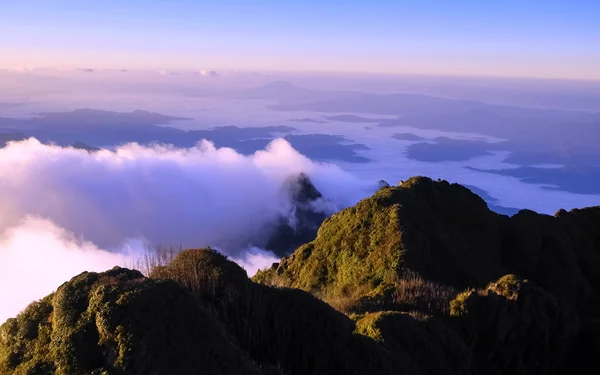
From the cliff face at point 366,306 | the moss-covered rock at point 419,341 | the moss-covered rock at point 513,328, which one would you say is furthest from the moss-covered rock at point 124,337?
the moss-covered rock at point 513,328

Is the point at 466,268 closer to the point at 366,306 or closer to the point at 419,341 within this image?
the point at 366,306

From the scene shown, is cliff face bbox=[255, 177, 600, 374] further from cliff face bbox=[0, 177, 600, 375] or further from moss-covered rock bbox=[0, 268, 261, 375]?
moss-covered rock bbox=[0, 268, 261, 375]

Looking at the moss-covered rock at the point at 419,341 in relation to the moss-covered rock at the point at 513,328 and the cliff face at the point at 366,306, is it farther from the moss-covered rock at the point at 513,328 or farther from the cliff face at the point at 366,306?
the moss-covered rock at the point at 513,328

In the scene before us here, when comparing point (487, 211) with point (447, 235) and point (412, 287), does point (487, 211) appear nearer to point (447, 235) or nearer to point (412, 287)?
point (447, 235)

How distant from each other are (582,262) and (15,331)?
27.0m

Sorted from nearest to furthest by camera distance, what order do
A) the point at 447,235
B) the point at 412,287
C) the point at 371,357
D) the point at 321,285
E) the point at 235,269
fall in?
the point at 371,357 → the point at 235,269 → the point at 412,287 → the point at 321,285 → the point at 447,235

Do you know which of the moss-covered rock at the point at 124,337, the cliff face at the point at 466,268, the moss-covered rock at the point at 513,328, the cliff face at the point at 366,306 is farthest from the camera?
the cliff face at the point at 466,268

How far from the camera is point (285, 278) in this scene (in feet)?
73.0

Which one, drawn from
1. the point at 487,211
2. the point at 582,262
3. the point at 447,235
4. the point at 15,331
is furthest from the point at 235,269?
the point at 582,262

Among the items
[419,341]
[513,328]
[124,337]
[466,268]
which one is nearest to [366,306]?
[419,341]

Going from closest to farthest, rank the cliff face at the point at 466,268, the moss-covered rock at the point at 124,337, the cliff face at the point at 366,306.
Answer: the moss-covered rock at the point at 124,337
the cliff face at the point at 366,306
the cliff face at the point at 466,268

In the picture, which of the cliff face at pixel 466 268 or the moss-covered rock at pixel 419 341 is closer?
the moss-covered rock at pixel 419 341

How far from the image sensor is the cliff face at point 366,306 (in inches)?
278

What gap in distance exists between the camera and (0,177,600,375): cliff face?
7.07m
